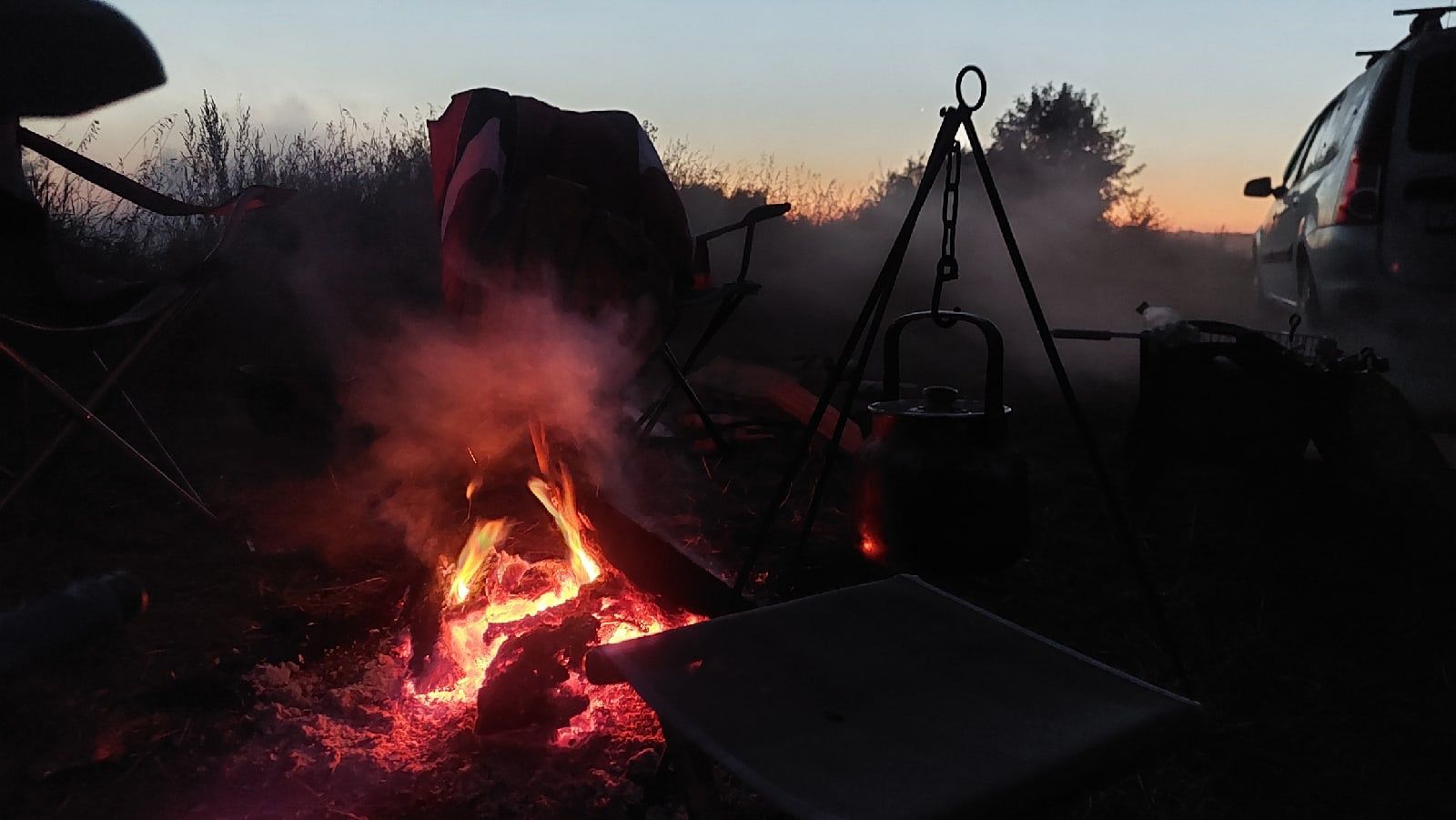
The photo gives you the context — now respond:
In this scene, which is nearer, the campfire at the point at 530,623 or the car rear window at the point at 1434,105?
the campfire at the point at 530,623

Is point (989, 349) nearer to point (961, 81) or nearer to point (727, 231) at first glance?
point (961, 81)

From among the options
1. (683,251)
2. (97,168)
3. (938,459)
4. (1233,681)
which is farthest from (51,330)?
(1233,681)

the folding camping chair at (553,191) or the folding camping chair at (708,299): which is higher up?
the folding camping chair at (553,191)

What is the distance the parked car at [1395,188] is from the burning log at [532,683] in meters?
4.25

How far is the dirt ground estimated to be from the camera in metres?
1.76

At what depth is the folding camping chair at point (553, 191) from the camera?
3.28 metres

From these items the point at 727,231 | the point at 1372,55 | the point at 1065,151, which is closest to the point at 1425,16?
the point at 1372,55

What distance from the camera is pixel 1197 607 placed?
2.69 meters

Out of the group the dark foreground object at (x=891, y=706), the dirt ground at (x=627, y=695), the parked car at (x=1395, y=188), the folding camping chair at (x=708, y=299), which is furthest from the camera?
the parked car at (x=1395, y=188)

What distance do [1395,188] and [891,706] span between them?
4275 mm

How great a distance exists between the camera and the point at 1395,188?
408 cm

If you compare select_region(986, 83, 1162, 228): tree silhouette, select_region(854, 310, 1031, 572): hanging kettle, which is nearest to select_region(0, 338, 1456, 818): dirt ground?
select_region(854, 310, 1031, 572): hanging kettle

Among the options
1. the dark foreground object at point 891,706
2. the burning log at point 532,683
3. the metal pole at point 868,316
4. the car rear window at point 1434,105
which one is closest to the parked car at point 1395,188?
the car rear window at point 1434,105

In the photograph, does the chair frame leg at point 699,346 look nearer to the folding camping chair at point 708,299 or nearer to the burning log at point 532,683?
the folding camping chair at point 708,299
